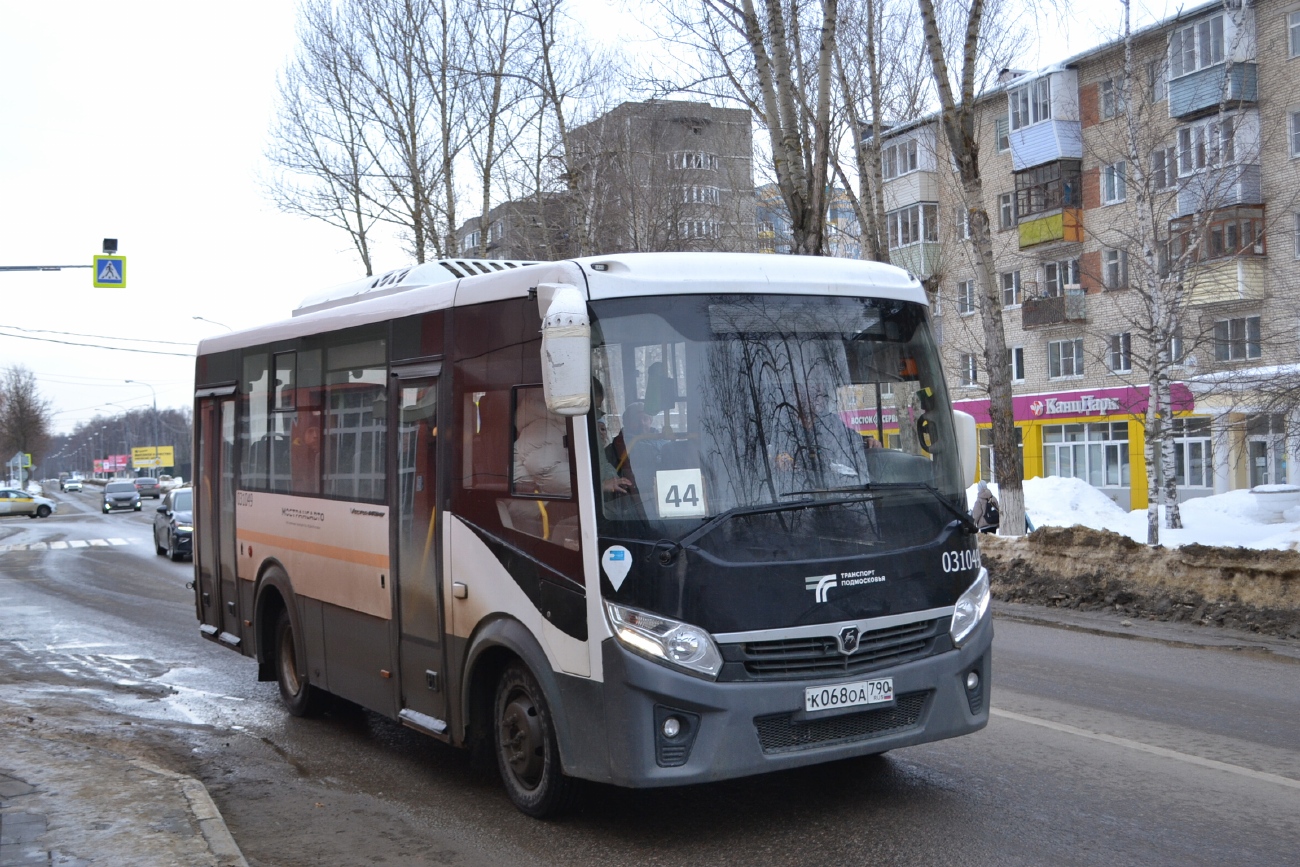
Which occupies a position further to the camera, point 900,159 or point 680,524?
point 900,159

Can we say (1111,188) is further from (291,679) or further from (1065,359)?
(291,679)

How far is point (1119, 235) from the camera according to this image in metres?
41.2

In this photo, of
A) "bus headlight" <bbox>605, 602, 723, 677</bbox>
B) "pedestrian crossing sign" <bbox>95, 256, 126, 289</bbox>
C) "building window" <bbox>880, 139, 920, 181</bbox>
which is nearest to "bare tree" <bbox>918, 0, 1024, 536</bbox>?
"bus headlight" <bbox>605, 602, 723, 677</bbox>

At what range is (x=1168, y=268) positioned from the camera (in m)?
25.5

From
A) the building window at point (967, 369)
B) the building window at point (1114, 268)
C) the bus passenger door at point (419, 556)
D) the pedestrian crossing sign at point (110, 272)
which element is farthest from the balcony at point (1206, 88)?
the bus passenger door at point (419, 556)

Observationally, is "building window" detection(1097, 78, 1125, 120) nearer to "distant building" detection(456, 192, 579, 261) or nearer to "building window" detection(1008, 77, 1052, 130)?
"building window" detection(1008, 77, 1052, 130)

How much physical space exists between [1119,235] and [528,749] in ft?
129

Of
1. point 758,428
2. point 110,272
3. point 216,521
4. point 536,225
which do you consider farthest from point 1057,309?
point 758,428

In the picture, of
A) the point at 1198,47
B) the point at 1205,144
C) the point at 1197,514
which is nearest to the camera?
the point at 1205,144

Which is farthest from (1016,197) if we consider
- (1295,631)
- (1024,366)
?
(1295,631)

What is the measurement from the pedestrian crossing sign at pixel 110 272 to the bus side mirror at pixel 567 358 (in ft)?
90.8

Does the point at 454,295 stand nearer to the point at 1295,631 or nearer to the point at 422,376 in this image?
the point at 422,376

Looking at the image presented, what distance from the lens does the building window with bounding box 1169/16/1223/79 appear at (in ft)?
118

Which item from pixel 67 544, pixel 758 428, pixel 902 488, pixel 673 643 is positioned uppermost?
pixel 758 428
